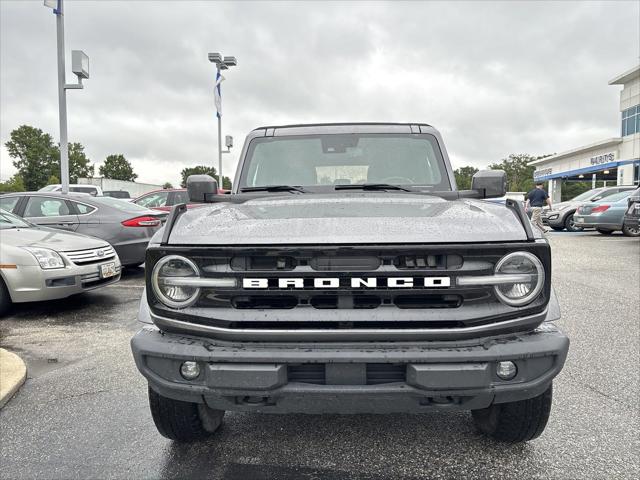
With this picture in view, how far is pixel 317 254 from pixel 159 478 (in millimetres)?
1383

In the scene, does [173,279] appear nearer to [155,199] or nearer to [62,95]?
[155,199]

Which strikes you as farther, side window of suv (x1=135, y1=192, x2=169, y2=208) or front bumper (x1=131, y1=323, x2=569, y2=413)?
side window of suv (x1=135, y1=192, x2=169, y2=208)

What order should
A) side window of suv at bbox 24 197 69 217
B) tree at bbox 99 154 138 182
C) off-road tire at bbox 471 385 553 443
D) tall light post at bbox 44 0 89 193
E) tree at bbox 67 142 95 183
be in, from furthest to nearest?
tree at bbox 99 154 138 182
tree at bbox 67 142 95 183
tall light post at bbox 44 0 89 193
side window of suv at bbox 24 197 69 217
off-road tire at bbox 471 385 553 443

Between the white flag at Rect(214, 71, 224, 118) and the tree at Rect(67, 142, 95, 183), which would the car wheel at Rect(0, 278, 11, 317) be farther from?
the tree at Rect(67, 142, 95, 183)

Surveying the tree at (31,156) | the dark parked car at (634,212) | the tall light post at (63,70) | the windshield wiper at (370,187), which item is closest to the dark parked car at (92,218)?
the tall light post at (63,70)

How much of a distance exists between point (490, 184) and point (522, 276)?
3.83 feet

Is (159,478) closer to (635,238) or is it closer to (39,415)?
(39,415)

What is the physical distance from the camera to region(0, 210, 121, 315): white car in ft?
17.2

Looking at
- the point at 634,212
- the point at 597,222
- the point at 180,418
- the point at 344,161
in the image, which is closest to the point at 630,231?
the point at 597,222

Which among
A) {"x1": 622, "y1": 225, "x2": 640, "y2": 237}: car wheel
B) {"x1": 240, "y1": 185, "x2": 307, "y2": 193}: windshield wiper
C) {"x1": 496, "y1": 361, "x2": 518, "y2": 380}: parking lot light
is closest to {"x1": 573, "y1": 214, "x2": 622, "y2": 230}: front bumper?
{"x1": 622, "y1": 225, "x2": 640, "y2": 237}: car wheel

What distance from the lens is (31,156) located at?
7538cm

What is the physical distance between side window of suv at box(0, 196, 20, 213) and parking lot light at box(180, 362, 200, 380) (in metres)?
7.33

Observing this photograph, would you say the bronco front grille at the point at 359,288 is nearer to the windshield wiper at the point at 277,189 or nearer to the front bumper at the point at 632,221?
the windshield wiper at the point at 277,189

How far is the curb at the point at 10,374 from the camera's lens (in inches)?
128
